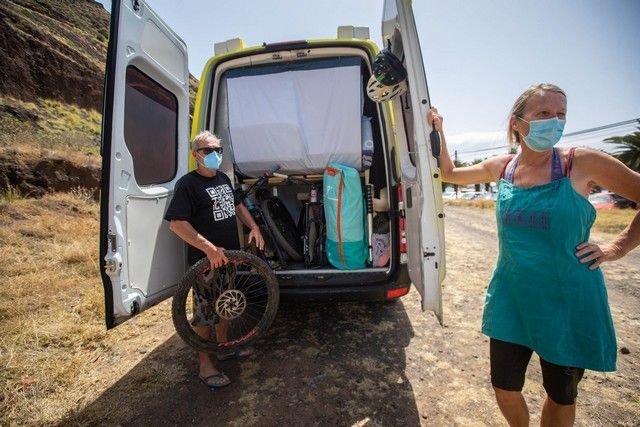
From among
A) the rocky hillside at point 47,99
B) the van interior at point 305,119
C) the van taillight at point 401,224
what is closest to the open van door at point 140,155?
the van interior at point 305,119

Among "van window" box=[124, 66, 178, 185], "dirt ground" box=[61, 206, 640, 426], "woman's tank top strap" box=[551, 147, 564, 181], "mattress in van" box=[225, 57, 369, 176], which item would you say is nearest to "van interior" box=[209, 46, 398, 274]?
"mattress in van" box=[225, 57, 369, 176]

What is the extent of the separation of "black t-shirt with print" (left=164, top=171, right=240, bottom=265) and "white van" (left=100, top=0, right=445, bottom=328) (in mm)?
283

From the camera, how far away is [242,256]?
88.2 inches

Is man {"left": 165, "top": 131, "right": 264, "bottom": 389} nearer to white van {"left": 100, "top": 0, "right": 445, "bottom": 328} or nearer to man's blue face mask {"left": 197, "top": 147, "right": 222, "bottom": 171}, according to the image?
man's blue face mask {"left": 197, "top": 147, "right": 222, "bottom": 171}

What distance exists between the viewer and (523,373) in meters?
1.40

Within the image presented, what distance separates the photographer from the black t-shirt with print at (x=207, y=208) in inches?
Result: 87.8

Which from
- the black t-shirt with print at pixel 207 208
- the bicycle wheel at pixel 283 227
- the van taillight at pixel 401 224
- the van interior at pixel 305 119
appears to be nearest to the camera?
the black t-shirt with print at pixel 207 208

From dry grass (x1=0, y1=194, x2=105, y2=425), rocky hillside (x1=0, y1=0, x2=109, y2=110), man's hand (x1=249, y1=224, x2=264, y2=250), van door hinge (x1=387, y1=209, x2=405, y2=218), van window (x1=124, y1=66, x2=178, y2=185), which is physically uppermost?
rocky hillside (x1=0, y1=0, x2=109, y2=110)

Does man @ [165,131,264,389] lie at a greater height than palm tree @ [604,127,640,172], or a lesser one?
lesser

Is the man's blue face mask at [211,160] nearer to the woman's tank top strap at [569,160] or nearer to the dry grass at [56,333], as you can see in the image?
the dry grass at [56,333]

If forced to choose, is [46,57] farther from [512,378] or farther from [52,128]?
[512,378]

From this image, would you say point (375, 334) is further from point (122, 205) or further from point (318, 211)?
point (122, 205)

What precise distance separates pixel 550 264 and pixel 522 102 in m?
0.75

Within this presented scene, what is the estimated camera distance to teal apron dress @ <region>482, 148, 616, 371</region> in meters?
1.23
